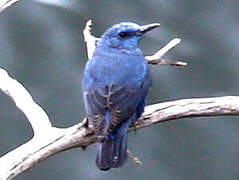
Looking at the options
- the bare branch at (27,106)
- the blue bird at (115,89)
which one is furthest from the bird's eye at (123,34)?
the bare branch at (27,106)

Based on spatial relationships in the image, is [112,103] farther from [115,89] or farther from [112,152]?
[112,152]

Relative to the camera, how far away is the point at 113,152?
10.9ft

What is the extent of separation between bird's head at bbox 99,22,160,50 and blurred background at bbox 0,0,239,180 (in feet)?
5.24

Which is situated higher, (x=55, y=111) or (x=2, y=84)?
(x=2, y=84)

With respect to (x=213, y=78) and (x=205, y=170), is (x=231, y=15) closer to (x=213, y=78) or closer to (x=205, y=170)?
(x=213, y=78)

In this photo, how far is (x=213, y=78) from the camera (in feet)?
17.3

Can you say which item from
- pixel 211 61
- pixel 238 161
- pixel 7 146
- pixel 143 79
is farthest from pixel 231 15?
pixel 143 79

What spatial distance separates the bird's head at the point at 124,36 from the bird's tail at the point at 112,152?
350 millimetres

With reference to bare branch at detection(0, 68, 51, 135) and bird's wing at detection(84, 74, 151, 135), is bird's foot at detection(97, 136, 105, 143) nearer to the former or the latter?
bird's wing at detection(84, 74, 151, 135)

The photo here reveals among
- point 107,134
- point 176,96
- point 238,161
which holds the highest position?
point 107,134

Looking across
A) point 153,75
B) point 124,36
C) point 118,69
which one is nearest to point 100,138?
point 118,69

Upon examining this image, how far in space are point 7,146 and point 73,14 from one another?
2.39ft

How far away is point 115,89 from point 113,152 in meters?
0.22

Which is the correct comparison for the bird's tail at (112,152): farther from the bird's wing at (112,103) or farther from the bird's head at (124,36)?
the bird's head at (124,36)
